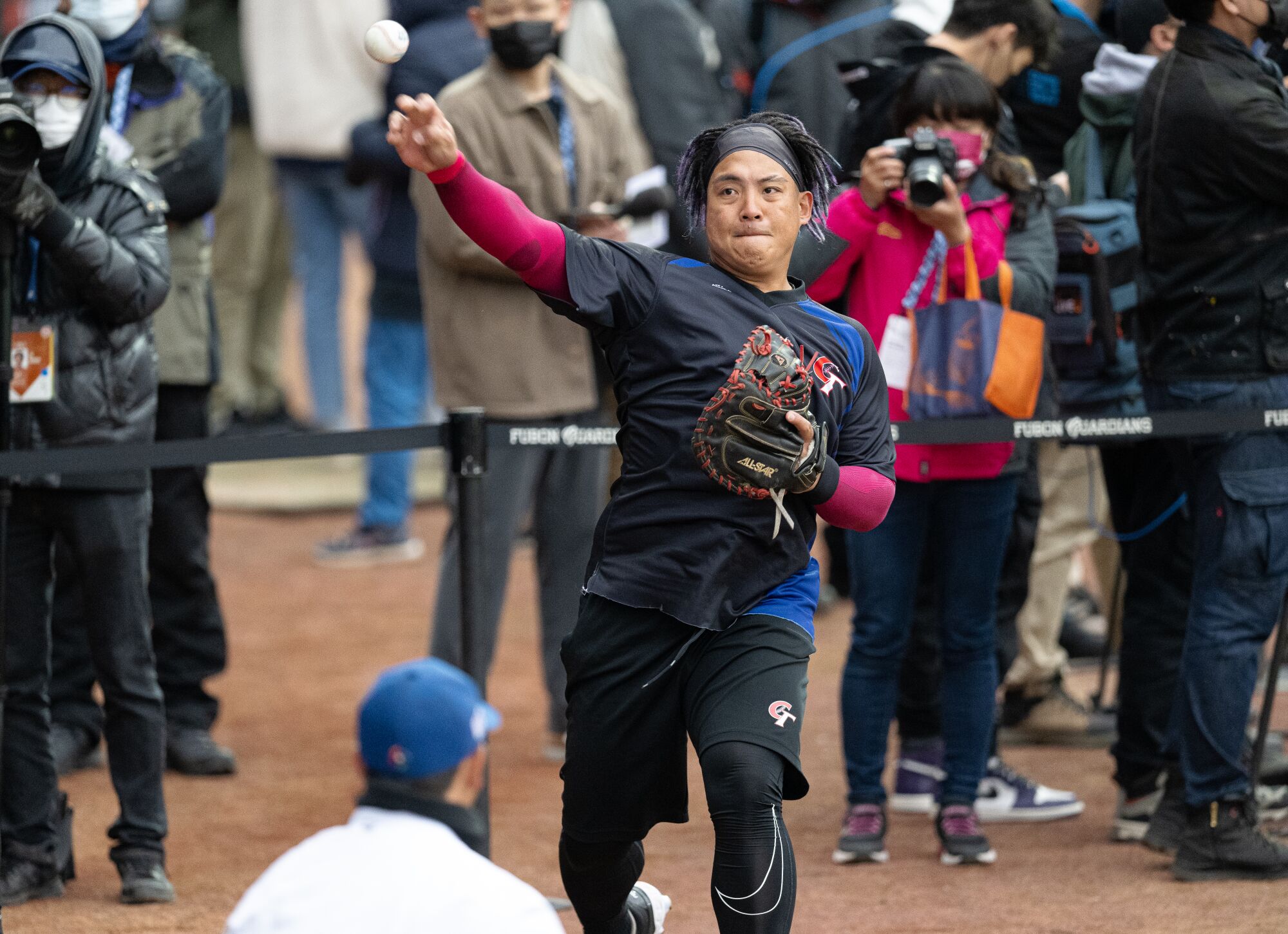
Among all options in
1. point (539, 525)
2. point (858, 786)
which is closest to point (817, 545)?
point (539, 525)

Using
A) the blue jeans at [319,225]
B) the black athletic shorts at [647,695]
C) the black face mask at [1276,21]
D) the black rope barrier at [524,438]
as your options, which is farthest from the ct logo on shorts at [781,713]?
the blue jeans at [319,225]

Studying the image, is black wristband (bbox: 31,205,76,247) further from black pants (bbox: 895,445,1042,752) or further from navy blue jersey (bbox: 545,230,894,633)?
black pants (bbox: 895,445,1042,752)

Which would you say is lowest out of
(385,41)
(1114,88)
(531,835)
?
(531,835)

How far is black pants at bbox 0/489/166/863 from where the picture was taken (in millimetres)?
4988

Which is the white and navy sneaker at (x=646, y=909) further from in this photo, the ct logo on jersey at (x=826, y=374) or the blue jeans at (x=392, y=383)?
the blue jeans at (x=392, y=383)

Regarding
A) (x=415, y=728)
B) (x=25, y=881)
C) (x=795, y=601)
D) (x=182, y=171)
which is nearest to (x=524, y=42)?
(x=182, y=171)

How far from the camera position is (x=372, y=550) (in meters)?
9.52

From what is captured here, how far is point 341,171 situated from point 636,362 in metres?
6.54

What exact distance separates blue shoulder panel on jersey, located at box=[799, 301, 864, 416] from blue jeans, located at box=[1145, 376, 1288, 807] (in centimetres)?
152

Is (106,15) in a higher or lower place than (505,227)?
higher

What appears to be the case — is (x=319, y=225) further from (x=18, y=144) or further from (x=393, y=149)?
(x=18, y=144)

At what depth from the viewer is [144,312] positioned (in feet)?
16.5

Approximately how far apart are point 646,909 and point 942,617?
4.96 ft

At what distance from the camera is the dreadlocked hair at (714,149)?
425 cm
